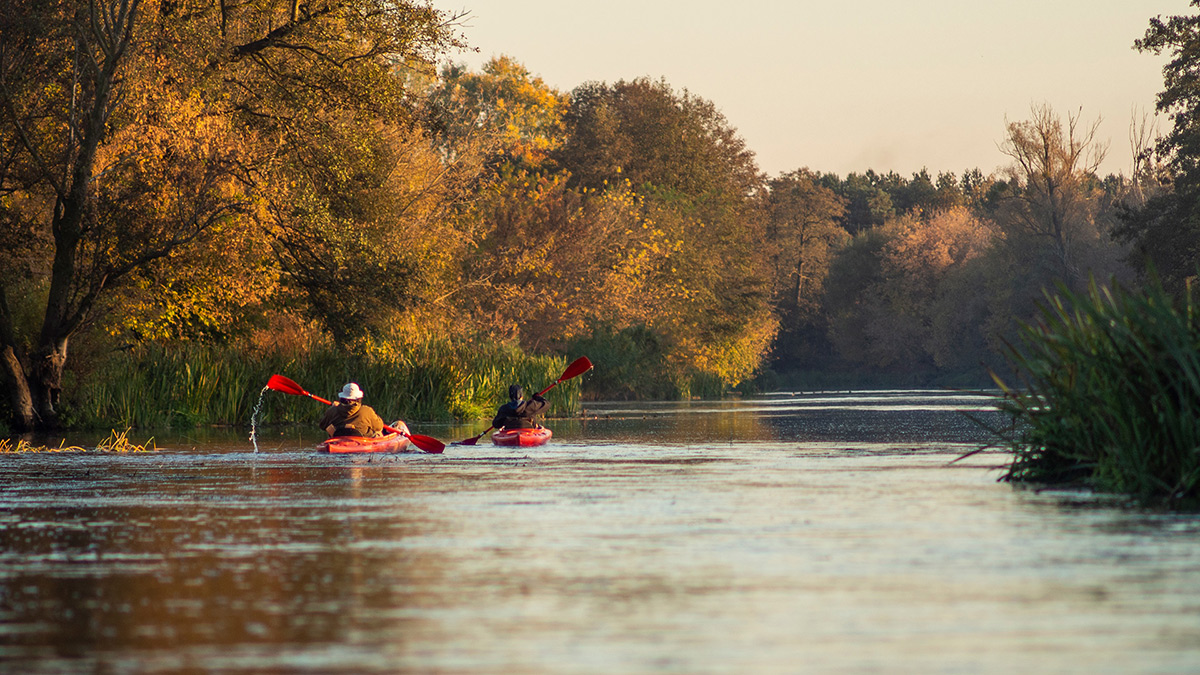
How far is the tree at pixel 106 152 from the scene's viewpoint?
30953 millimetres

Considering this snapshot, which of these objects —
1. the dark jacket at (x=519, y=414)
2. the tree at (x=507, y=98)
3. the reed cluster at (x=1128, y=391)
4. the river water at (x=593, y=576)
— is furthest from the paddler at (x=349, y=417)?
the tree at (x=507, y=98)

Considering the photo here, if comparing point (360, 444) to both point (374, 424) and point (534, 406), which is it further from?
point (534, 406)

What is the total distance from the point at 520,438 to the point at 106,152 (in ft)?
36.7

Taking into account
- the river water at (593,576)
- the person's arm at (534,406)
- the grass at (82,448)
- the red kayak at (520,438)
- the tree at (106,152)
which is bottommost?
the river water at (593,576)

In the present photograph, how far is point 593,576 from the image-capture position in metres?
9.44

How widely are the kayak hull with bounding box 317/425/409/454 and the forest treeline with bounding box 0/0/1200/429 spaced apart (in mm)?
8906

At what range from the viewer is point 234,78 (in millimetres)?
35219

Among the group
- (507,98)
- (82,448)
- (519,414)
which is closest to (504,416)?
(519,414)

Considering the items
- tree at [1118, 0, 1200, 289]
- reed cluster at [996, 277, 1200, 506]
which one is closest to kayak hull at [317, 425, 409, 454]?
reed cluster at [996, 277, 1200, 506]

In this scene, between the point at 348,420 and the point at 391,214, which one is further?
the point at 391,214

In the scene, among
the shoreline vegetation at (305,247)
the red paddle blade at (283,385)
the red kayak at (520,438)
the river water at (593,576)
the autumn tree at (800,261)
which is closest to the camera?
the river water at (593,576)

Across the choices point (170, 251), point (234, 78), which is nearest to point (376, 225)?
point (234, 78)

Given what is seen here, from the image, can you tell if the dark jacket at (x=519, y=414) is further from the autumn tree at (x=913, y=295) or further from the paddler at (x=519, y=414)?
the autumn tree at (x=913, y=295)

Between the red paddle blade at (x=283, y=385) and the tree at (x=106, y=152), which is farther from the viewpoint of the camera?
the tree at (x=106, y=152)
